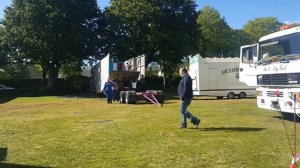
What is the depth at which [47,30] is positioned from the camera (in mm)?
45594

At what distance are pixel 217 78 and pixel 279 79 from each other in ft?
53.6

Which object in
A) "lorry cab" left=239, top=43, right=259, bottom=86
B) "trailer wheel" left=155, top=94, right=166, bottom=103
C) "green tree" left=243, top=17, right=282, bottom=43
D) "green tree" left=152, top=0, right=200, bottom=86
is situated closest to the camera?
"lorry cab" left=239, top=43, right=259, bottom=86

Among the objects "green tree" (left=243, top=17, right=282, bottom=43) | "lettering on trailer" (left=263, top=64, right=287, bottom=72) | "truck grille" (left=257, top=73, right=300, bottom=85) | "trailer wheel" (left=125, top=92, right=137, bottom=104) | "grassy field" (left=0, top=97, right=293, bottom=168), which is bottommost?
"grassy field" (left=0, top=97, right=293, bottom=168)

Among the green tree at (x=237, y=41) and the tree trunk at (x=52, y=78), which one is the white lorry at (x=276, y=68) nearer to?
the tree trunk at (x=52, y=78)

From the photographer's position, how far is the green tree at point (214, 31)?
71375 mm

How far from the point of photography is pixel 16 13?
154ft

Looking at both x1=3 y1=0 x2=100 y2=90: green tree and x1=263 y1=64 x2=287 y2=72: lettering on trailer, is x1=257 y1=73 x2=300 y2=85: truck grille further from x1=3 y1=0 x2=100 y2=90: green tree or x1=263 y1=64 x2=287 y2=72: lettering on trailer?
x1=3 y1=0 x2=100 y2=90: green tree

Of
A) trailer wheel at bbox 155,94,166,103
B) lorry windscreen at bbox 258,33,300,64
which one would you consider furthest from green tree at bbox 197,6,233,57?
lorry windscreen at bbox 258,33,300,64

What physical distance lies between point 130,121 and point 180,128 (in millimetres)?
2743

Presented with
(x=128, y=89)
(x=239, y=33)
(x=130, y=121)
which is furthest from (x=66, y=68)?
(x=130, y=121)

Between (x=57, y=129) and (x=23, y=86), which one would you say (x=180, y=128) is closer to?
(x=57, y=129)

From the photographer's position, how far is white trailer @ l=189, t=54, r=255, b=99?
100ft

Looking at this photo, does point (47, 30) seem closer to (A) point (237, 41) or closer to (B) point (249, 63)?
(B) point (249, 63)

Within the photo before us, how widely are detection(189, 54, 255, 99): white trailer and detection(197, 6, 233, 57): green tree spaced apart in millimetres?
39294
